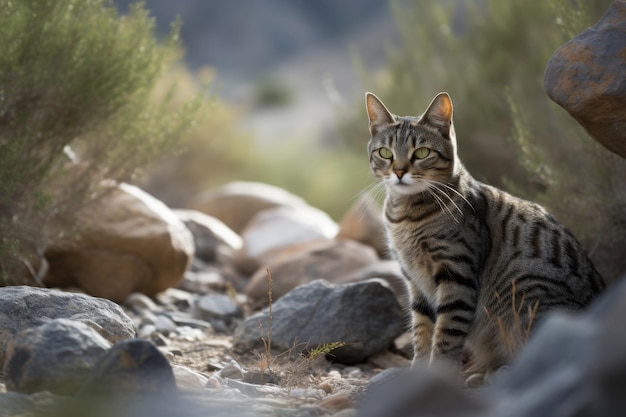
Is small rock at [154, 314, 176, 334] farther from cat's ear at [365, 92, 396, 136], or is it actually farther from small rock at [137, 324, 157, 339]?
cat's ear at [365, 92, 396, 136]

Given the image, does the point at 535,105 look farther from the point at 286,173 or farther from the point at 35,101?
the point at 286,173

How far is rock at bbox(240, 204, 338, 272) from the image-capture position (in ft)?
23.8

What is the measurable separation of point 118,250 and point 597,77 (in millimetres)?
3529

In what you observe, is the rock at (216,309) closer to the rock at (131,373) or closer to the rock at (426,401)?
the rock at (131,373)

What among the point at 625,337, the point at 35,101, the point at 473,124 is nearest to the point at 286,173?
the point at 473,124

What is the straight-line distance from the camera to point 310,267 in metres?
6.00

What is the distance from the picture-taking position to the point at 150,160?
5.65 m

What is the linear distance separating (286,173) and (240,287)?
284 inches

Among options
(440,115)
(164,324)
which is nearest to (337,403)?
(440,115)

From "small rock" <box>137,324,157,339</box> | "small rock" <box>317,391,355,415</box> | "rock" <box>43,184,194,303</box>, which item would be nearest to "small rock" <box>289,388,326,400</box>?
"small rock" <box>317,391,355,415</box>

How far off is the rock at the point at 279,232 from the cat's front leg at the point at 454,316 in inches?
137

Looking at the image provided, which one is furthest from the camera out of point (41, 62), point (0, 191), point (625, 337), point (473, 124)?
point (473, 124)

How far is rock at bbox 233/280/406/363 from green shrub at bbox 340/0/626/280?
4.54ft

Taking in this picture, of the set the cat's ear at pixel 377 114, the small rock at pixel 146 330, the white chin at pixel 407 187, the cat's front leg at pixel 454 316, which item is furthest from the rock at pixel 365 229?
the cat's front leg at pixel 454 316
